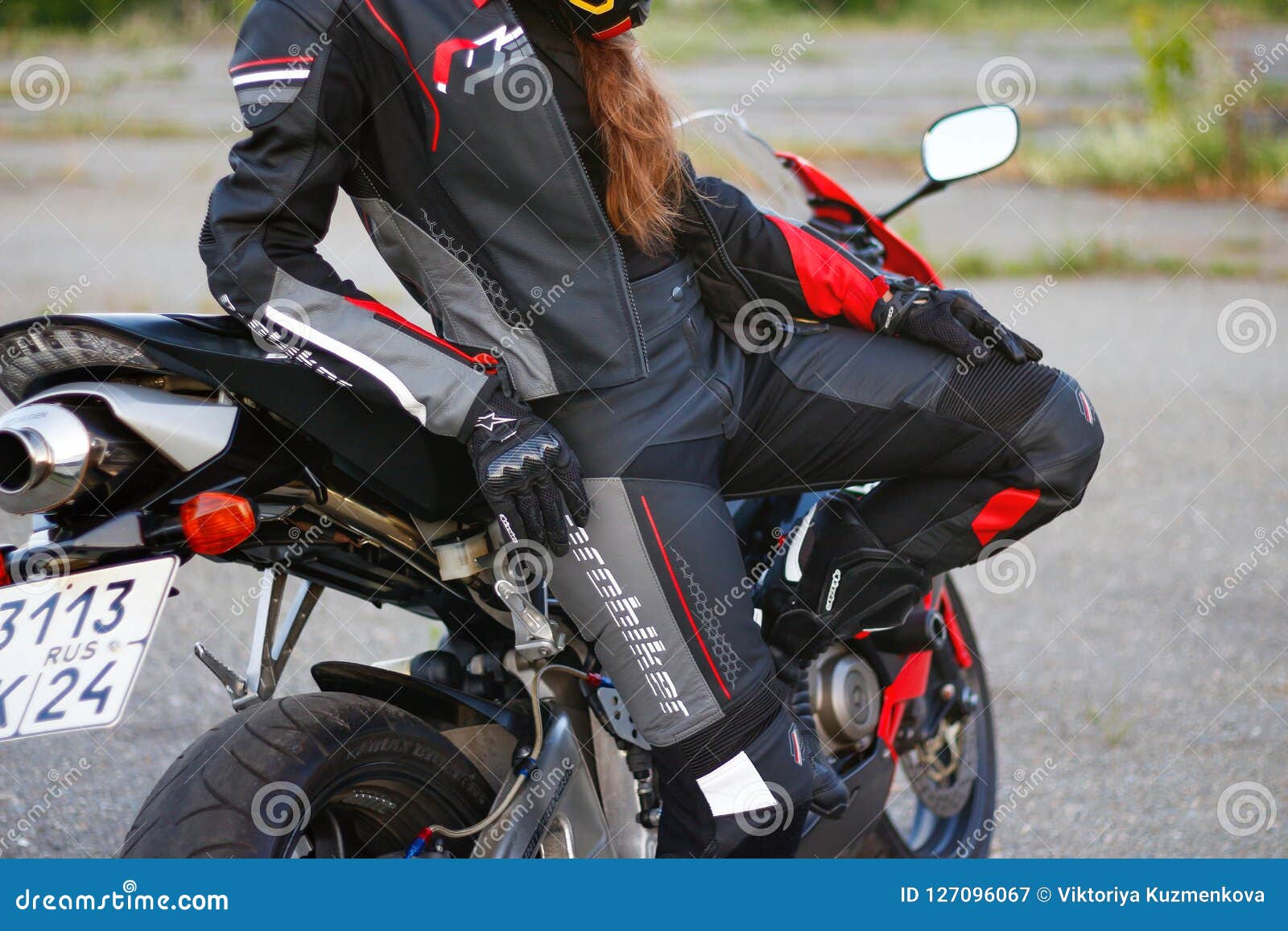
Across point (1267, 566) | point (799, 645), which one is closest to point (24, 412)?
point (799, 645)

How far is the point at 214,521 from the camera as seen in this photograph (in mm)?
1992

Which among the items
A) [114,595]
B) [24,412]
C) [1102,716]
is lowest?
[1102,716]

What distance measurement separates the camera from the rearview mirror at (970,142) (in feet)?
9.71

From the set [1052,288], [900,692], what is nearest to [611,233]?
[900,692]

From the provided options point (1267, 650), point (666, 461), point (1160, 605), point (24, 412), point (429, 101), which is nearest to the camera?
point (24, 412)

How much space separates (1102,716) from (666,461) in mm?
2541

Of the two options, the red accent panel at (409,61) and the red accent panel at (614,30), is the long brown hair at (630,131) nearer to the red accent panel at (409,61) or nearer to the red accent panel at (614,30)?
the red accent panel at (614,30)

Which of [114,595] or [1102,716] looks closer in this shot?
[114,595]

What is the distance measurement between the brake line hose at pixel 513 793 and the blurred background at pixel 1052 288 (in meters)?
1.13

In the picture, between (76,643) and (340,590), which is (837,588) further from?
(76,643)

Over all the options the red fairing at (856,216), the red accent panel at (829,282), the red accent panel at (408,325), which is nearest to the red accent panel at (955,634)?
the red fairing at (856,216)

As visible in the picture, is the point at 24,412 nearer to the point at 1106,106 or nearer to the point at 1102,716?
the point at 1102,716

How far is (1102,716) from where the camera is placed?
4.29m

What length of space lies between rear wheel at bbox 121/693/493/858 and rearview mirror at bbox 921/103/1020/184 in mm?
1626
